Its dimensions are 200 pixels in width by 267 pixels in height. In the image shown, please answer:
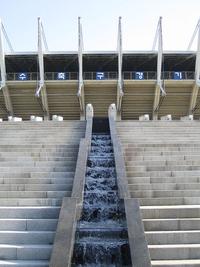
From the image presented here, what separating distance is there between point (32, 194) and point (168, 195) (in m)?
3.28

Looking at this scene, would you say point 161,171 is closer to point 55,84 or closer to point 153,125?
point 153,125

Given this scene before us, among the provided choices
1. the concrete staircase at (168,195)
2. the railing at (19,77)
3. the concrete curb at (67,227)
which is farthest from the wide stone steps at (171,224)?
the railing at (19,77)

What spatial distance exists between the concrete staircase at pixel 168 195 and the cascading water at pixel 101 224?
514 mm

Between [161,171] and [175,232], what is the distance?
121 inches

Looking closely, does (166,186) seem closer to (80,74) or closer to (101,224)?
(101,224)

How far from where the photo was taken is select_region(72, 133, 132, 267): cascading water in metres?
7.13

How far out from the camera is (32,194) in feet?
31.2

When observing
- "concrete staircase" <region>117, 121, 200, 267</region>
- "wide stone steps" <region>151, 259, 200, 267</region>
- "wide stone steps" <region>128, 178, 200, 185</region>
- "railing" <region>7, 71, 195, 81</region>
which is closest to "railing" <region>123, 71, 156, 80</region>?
"railing" <region>7, 71, 195, 81</region>

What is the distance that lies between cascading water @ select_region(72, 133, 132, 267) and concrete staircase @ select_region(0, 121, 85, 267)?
0.57 metres

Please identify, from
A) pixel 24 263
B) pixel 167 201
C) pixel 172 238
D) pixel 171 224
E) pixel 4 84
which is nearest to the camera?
pixel 24 263

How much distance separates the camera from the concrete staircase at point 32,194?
7402mm

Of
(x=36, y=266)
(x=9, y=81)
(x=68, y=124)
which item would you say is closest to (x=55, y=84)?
(x=9, y=81)

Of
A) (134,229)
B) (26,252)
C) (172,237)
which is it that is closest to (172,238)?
(172,237)

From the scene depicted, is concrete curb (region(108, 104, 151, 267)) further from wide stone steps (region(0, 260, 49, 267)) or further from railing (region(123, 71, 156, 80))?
railing (region(123, 71, 156, 80))
